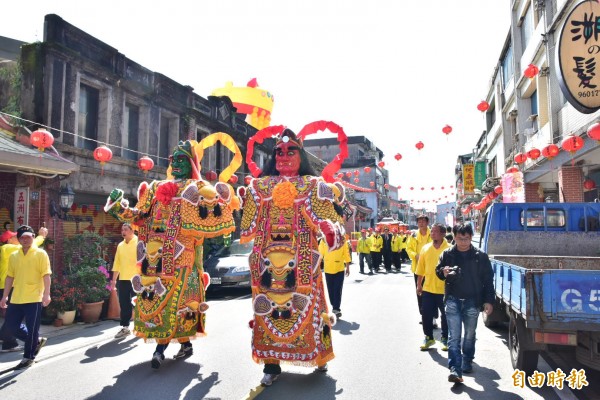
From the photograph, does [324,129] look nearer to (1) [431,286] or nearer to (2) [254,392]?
(1) [431,286]

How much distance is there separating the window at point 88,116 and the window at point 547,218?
38.8ft

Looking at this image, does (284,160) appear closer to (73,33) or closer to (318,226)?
(318,226)

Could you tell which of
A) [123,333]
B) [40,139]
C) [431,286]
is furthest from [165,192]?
[40,139]

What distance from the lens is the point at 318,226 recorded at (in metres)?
4.67

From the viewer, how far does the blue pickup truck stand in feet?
13.3

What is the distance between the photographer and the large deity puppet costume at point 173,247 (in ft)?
16.9

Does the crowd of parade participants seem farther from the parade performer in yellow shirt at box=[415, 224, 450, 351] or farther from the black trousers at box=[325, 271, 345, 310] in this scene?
the black trousers at box=[325, 271, 345, 310]

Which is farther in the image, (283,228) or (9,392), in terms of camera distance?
(283,228)

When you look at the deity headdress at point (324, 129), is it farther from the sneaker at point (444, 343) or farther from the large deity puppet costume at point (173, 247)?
the sneaker at point (444, 343)

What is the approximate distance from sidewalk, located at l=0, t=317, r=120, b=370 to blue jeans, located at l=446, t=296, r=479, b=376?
196 inches

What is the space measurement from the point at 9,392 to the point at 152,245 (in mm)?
1994

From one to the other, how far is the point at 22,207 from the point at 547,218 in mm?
10744

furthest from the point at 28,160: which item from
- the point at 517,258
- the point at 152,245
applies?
the point at 517,258

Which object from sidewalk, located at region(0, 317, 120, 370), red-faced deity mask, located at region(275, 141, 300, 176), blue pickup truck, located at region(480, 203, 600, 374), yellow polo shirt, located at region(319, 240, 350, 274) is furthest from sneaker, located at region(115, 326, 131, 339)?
blue pickup truck, located at region(480, 203, 600, 374)
